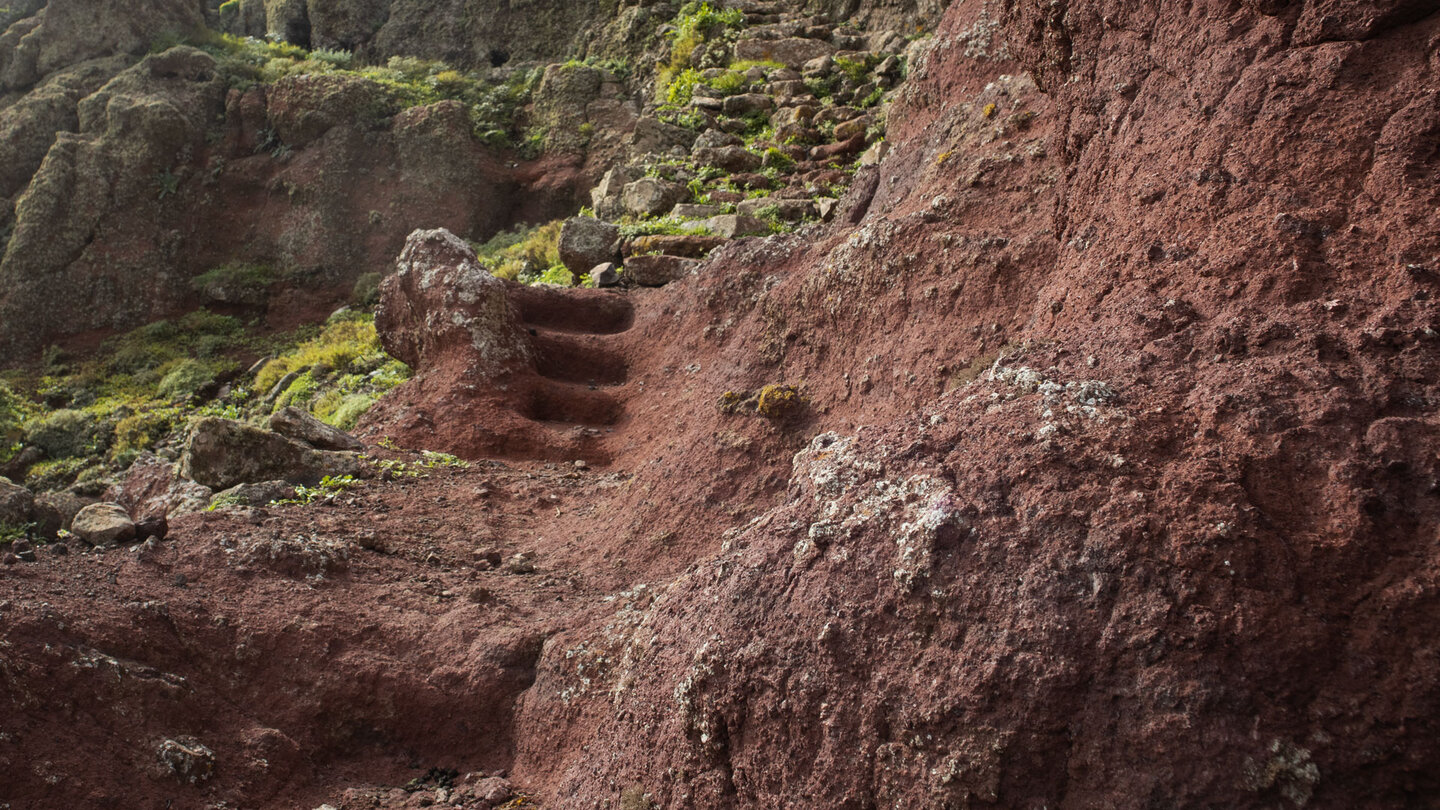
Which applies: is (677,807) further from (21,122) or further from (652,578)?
(21,122)

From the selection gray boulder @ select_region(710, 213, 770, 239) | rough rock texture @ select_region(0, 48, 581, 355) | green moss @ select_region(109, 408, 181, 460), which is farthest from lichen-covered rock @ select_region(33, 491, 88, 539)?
rough rock texture @ select_region(0, 48, 581, 355)

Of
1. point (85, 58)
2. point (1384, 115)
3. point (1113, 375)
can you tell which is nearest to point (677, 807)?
point (1113, 375)

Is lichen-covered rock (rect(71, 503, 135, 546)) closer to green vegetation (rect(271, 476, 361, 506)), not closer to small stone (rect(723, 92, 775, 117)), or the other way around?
green vegetation (rect(271, 476, 361, 506))

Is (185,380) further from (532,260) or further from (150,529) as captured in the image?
(150,529)

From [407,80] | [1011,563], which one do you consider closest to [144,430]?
[407,80]

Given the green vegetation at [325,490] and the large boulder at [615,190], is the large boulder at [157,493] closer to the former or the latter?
the green vegetation at [325,490]

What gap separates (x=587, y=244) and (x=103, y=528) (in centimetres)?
586

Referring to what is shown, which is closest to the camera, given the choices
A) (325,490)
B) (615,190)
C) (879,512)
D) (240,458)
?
(879,512)

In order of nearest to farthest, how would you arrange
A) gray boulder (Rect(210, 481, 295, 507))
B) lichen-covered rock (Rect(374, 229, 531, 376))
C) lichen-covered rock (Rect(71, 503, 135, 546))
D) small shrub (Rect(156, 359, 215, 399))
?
lichen-covered rock (Rect(71, 503, 135, 546)) < gray boulder (Rect(210, 481, 295, 507)) < lichen-covered rock (Rect(374, 229, 531, 376)) < small shrub (Rect(156, 359, 215, 399))

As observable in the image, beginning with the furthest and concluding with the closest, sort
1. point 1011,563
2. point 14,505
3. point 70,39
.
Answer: point 70,39, point 14,505, point 1011,563

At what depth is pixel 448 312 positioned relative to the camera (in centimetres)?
809

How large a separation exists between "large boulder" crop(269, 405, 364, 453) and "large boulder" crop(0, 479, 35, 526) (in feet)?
5.70

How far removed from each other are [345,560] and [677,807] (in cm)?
257

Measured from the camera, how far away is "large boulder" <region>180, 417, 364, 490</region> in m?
6.05
